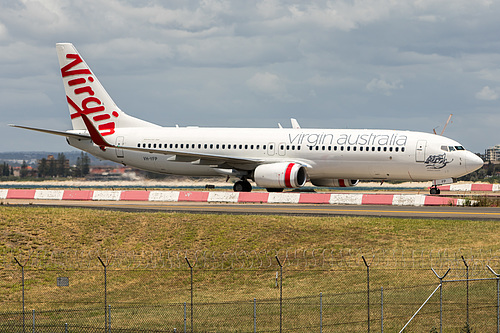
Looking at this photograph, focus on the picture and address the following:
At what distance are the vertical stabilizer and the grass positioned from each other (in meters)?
16.9

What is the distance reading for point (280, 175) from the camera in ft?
150

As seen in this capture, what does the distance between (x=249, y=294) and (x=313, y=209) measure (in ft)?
43.9

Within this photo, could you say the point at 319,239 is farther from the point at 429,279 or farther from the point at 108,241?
the point at 108,241

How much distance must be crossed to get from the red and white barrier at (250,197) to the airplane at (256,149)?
290 cm

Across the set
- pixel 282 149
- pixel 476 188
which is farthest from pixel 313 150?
pixel 476 188

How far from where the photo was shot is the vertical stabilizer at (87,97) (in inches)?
2066

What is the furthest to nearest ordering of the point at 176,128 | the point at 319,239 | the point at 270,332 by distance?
the point at 176,128 → the point at 319,239 → the point at 270,332

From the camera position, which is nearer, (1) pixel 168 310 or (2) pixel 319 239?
(1) pixel 168 310

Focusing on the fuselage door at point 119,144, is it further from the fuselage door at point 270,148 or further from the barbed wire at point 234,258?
the barbed wire at point 234,258

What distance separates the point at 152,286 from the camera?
28.1m

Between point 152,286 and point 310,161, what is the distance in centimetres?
2147

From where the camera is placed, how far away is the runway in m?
35.6

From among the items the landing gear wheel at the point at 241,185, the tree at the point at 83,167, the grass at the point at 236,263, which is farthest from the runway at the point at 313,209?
the tree at the point at 83,167

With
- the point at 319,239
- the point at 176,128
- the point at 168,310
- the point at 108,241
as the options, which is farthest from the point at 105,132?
the point at 168,310
